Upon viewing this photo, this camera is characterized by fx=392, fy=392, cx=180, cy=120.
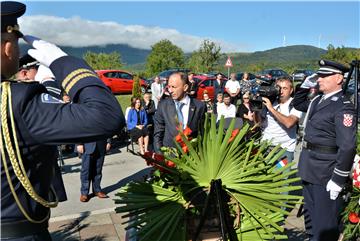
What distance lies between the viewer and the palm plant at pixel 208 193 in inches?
96.3

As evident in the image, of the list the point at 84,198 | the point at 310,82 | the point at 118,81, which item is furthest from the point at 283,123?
the point at 118,81

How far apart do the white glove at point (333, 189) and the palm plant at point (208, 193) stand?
119cm

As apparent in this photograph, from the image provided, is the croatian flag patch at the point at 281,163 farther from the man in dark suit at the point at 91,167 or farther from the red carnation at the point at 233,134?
the man in dark suit at the point at 91,167

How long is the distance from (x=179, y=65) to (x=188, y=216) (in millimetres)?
50095

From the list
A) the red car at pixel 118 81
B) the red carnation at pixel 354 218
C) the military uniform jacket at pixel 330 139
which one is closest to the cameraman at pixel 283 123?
the military uniform jacket at pixel 330 139

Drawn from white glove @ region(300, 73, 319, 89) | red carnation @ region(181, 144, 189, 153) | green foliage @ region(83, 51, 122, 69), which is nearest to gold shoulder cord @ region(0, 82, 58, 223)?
red carnation @ region(181, 144, 189, 153)

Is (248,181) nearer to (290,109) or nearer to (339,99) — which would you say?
(339,99)

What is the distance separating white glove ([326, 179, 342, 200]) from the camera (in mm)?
3626

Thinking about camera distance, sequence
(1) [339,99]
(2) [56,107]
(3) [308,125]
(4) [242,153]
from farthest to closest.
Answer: (3) [308,125], (1) [339,99], (4) [242,153], (2) [56,107]

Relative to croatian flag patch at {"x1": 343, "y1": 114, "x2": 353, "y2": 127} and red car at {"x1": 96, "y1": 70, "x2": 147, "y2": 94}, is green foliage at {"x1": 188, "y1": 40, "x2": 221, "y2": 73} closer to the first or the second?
red car at {"x1": 96, "y1": 70, "x2": 147, "y2": 94}

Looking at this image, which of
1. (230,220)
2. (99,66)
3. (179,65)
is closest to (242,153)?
(230,220)

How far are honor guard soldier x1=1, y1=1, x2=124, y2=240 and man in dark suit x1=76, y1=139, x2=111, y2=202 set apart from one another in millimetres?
4444

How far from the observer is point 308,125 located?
13.2ft

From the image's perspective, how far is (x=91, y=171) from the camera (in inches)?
247
